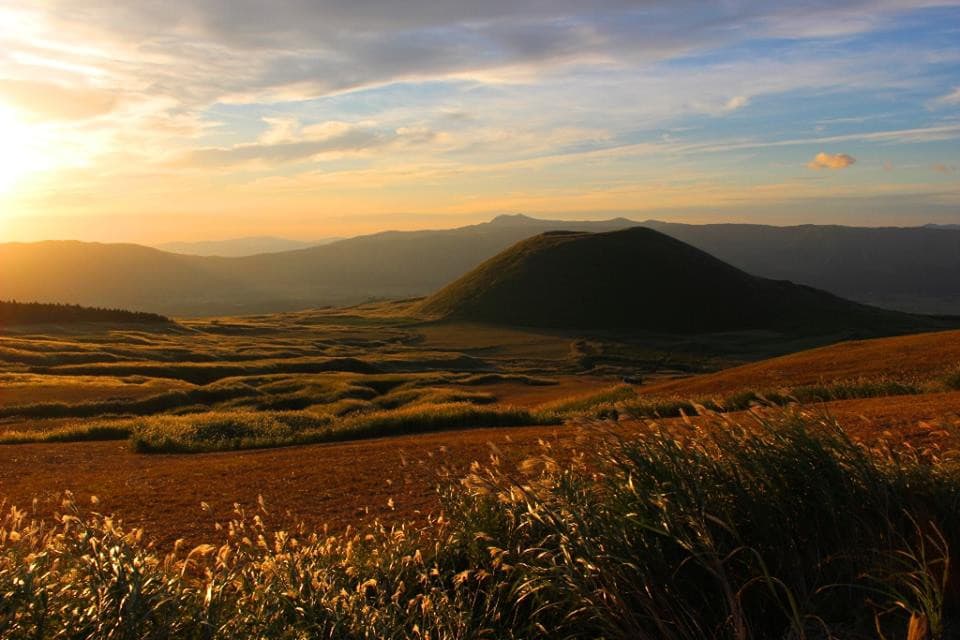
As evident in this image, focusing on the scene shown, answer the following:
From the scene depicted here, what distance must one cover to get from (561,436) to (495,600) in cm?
1013

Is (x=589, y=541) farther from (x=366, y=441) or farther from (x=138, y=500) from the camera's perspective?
(x=366, y=441)

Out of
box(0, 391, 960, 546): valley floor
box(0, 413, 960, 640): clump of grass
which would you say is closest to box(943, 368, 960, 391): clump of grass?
box(0, 391, 960, 546): valley floor

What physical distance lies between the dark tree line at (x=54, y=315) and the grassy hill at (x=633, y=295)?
167ft

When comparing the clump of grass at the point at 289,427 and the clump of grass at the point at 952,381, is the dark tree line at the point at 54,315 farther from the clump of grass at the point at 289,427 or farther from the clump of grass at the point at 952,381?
the clump of grass at the point at 952,381

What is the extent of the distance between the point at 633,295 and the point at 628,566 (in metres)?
125

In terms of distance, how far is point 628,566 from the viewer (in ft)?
16.6

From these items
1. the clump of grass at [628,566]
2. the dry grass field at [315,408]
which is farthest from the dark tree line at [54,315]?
the clump of grass at [628,566]

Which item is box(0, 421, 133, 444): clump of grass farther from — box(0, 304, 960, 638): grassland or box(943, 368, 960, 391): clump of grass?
box(943, 368, 960, 391): clump of grass

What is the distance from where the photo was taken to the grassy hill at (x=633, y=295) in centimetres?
11744

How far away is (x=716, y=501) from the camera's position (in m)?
5.43

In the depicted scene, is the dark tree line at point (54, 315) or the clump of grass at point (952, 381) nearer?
the clump of grass at point (952, 381)

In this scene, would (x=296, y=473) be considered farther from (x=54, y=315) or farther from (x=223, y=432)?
(x=54, y=315)

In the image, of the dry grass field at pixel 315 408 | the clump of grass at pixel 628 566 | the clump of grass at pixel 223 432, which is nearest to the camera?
the clump of grass at pixel 628 566

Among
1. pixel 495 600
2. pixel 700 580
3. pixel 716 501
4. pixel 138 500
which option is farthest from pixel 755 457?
pixel 138 500
